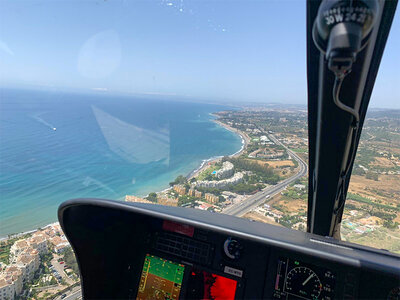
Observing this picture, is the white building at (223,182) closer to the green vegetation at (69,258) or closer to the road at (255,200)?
the road at (255,200)

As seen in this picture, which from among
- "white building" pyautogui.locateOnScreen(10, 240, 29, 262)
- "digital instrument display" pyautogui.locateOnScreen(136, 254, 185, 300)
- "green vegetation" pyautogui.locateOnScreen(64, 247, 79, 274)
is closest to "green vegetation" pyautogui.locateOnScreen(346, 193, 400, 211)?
"digital instrument display" pyautogui.locateOnScreen(136, 254, 185, 300)

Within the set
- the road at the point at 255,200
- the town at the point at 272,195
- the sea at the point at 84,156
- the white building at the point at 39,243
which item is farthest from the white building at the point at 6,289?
the road at the point at 255,200

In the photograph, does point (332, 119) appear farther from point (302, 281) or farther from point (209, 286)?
point (209, 286)

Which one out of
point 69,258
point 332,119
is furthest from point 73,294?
point 332,119

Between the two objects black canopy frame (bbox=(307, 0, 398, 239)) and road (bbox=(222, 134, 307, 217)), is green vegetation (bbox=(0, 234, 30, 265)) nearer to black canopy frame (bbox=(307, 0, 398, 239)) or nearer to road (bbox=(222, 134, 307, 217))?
road (bbox=(222, 134, 307, 217))

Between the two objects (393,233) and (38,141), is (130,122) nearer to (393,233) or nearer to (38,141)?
(38,141)
